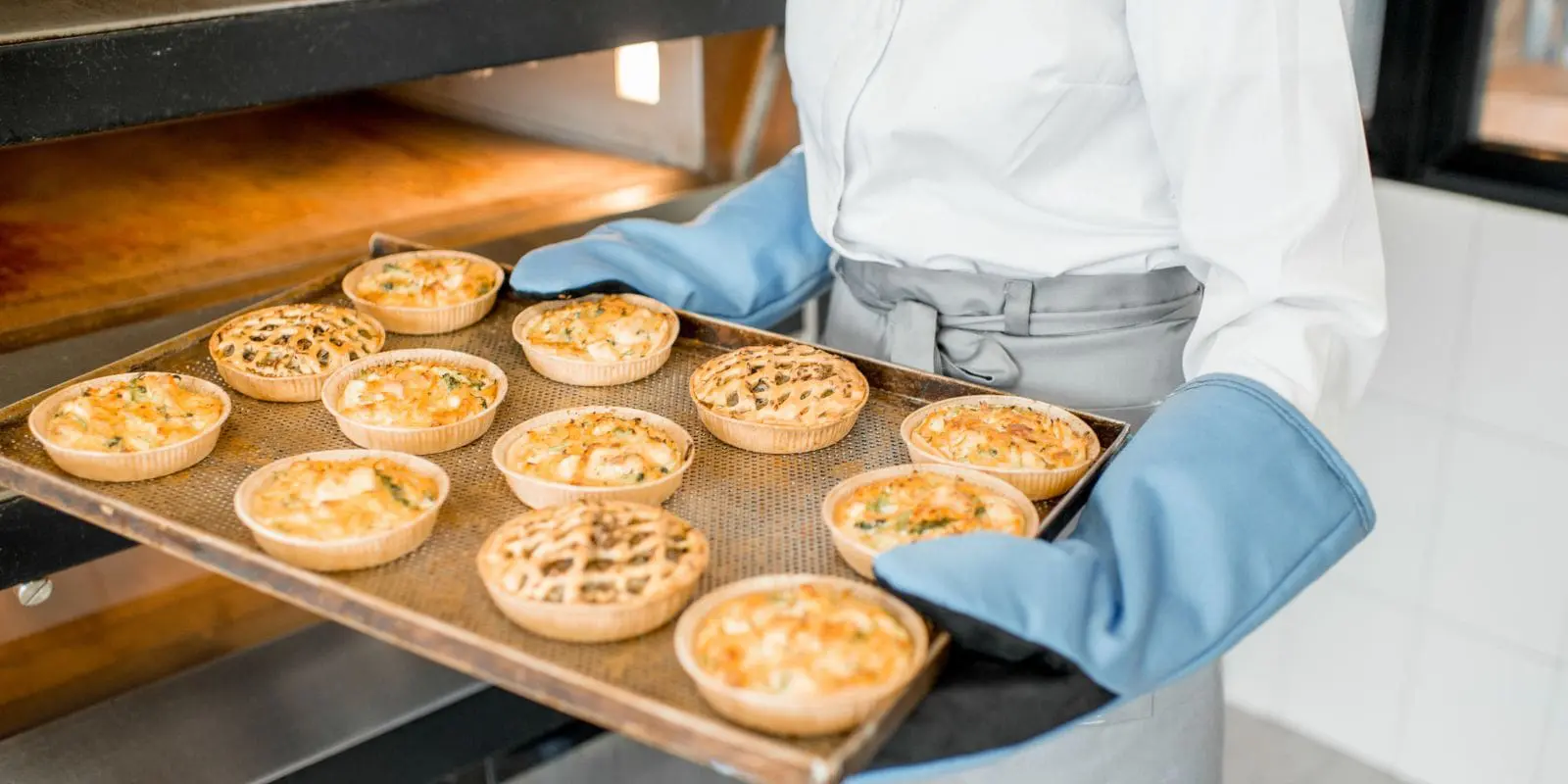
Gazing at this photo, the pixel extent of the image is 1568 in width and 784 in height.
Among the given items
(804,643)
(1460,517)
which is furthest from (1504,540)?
(804,643)

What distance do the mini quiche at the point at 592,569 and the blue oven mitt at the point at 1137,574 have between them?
205 millimetres

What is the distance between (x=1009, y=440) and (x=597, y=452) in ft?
1.46

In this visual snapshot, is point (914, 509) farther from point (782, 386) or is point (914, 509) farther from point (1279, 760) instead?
point (1279, 760)

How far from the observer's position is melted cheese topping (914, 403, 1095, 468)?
4.74 feet

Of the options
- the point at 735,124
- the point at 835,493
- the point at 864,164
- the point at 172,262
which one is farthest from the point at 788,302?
the point at 172,262

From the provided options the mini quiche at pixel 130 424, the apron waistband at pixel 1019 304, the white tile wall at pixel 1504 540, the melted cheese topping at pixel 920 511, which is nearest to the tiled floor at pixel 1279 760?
the white tile wall at pixel 1504 540

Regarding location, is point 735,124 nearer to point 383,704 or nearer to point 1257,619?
point 383,704

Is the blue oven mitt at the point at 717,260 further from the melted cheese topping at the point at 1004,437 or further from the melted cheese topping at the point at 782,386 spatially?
the melted cheese topping at the point at 1004,437

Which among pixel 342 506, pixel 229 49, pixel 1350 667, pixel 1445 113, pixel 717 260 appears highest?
pixel 229 49

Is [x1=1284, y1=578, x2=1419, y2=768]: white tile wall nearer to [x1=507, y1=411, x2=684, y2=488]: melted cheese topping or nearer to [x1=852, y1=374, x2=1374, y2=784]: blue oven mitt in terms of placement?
[x1=852, y1=374, x2=1374, y2=784]: blue oven mitt

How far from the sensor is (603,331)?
170 cm

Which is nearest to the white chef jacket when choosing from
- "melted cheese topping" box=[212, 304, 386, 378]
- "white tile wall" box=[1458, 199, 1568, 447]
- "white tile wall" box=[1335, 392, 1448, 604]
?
"melted cheese topping" box=[212, 304, 386, 378]

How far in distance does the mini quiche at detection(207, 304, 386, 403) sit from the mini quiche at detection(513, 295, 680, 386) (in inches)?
8.4

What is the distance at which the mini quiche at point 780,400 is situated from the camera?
59.3 inches
